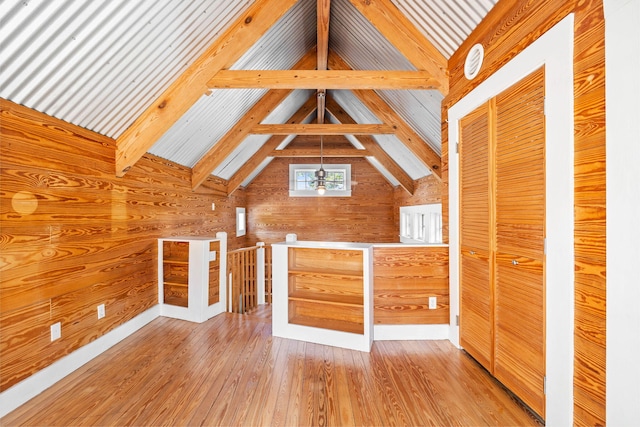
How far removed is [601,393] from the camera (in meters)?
1.44

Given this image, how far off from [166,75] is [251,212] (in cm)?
509

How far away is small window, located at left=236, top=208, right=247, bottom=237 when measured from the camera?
711 centimetres

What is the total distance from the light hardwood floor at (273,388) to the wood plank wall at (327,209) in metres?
4.67

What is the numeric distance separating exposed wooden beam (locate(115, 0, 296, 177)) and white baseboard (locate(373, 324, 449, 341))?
2.90 meters

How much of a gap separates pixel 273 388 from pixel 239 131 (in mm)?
3571

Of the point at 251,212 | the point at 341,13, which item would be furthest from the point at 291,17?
the point at 251,212

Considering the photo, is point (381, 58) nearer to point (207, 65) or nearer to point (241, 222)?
point (207, 65)

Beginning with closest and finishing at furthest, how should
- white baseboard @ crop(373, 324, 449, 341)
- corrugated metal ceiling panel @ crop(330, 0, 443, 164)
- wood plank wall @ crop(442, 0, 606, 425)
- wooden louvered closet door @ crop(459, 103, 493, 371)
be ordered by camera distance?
wood plank wall @ crop(442, 0, 606, 425)
wooden louvered closet door @ crop(459, 103, 493, 371)
white baseboard @ crop(373, 324, 449, 341)
corrugated metal ceiling panel @ crop(330, 0, 443, 164)

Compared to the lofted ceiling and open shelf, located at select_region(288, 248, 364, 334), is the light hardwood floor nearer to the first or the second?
open shelf, located at select_region(288, 248, 364, 334)

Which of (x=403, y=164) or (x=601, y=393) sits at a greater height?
(x=403, y=164)

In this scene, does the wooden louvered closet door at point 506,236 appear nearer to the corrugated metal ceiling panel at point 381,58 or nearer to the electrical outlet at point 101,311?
the corrugated metal ceiling panel at point 381,58

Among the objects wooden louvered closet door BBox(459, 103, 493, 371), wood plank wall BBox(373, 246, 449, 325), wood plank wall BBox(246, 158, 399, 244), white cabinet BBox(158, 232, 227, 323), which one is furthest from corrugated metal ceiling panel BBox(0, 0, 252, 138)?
wood plank wall BBox(246, 158, 399, 244)
